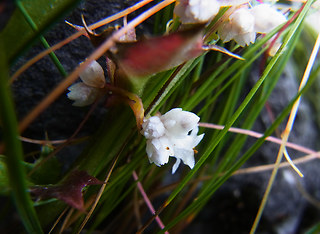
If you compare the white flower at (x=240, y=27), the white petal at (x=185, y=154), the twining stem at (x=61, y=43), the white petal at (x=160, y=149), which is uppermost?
the twining stem at (x=61, y=43)

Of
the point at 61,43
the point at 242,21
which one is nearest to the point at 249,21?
the point at 242,21

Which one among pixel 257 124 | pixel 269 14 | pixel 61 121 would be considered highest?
pixel 61 121

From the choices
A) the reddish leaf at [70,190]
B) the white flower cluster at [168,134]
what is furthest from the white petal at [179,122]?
the reddish leaf at [70,190]

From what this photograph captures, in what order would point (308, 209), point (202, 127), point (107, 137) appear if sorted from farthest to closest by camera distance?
point (308, 209) < point (202, 127) < point (107, 137)

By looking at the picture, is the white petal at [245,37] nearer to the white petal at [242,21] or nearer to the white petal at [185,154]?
the white petal at [242,21]

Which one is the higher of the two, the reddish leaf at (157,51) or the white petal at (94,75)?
the white petal at (94,75)

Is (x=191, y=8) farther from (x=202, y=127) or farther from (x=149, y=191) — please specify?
(x=149, y=191)

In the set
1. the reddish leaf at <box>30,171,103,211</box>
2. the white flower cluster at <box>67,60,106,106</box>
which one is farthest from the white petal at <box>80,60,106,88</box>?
the reddish leaf at <box>30,171,103,211</box>

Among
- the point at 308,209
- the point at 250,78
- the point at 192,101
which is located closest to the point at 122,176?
the point at 192,101
